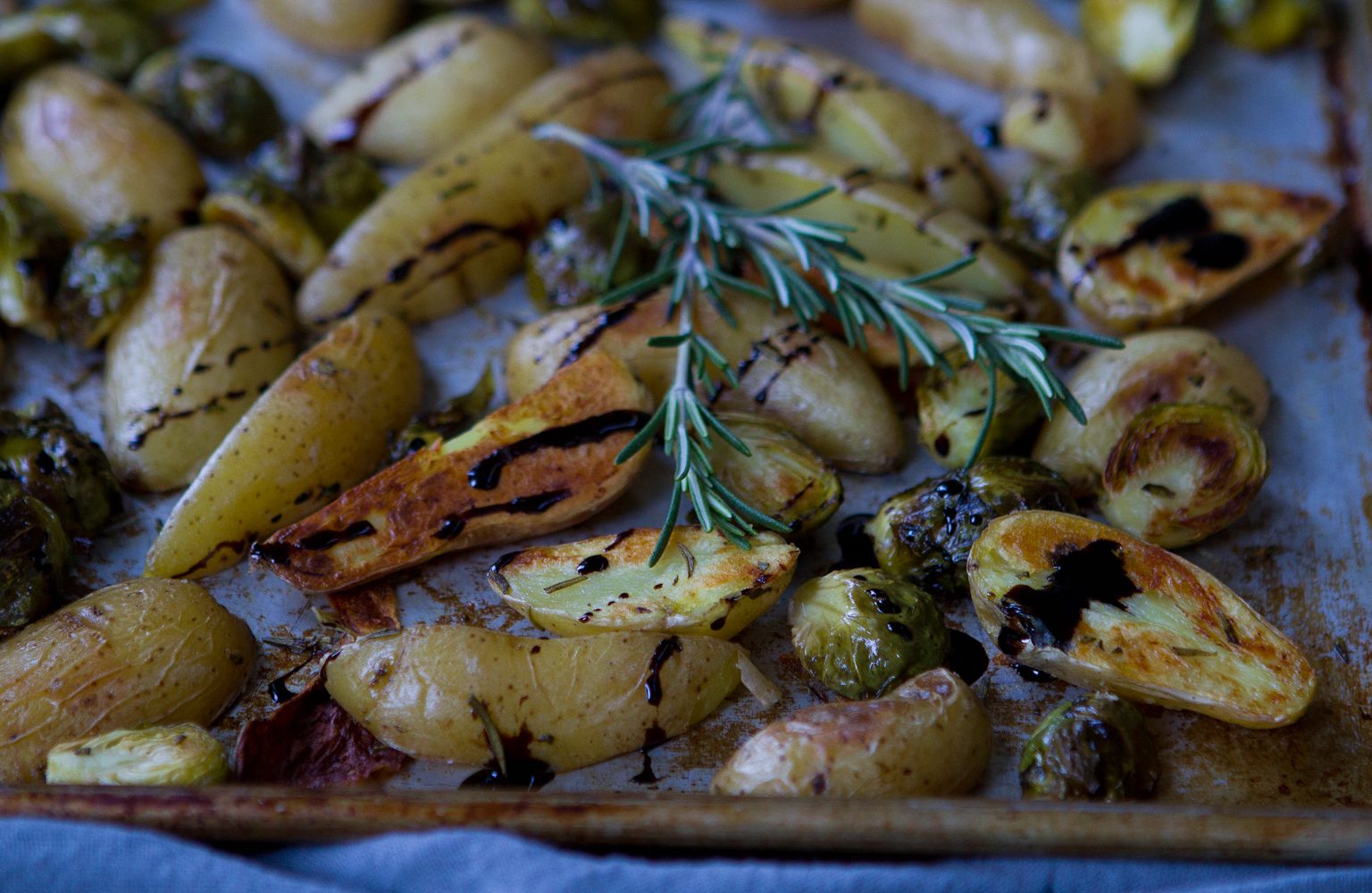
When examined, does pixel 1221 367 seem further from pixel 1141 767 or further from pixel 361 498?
pixel 361 498

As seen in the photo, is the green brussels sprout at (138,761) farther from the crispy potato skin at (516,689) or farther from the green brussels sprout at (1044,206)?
the green brussels sprout at (1044,206)

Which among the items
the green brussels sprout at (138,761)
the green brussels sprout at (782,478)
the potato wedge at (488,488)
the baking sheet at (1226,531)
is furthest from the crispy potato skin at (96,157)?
the green brussels sprout at (782,478)

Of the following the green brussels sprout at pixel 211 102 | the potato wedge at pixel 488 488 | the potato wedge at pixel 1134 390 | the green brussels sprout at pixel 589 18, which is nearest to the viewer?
the potato wedge at pixel 488 488

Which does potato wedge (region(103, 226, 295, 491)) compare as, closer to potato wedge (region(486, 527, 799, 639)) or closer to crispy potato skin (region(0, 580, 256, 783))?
crispy potato skin (region(0, 580, 256, 783))

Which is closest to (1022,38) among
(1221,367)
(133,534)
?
(1221,367)

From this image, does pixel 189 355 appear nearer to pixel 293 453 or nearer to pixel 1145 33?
pixel 293 453

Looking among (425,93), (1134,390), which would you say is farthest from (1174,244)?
(425,93)

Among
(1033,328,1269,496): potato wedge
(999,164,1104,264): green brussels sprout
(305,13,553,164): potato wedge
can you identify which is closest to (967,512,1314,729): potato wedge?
(1033,328,1269,496): potato wedge
